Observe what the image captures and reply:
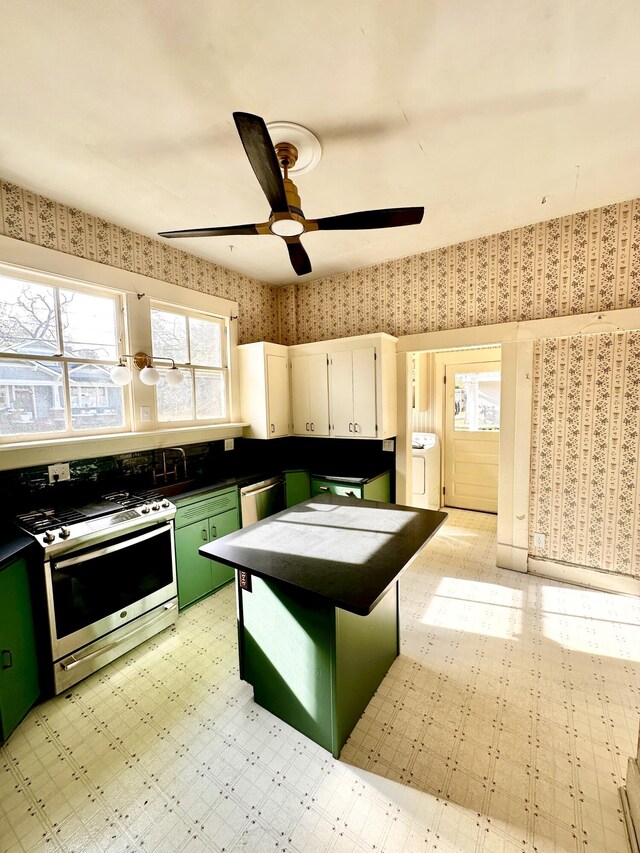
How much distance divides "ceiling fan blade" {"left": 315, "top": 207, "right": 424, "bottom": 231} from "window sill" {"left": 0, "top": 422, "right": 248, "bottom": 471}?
2108mm

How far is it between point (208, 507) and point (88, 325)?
5.37ft

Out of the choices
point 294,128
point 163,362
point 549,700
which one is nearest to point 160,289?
point 163,362

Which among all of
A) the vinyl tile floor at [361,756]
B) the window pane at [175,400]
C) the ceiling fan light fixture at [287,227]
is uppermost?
the ceiling fan light fixture at [287,227]

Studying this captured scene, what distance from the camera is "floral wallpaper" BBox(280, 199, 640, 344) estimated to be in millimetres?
2641

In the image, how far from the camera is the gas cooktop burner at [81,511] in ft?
6.55

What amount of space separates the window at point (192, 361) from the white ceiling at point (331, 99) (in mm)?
873

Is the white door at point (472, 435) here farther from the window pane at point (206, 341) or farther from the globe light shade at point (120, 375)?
the globe light shade at point (120, 375)

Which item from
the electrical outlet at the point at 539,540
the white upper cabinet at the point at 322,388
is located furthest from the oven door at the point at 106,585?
the electrical outlet at the point at 539,540

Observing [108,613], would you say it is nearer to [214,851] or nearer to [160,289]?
[214,851]

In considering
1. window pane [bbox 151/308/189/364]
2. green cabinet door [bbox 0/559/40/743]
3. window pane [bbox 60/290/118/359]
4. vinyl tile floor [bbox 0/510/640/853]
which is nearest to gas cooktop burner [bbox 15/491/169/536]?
green cabinet door [bbox 0/559/40/743]

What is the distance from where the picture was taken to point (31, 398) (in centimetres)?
232

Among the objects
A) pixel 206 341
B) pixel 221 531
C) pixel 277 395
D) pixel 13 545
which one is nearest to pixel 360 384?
pixel 277 395

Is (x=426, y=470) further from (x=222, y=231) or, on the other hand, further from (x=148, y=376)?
(x=222, y=231)

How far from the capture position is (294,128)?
1.74 metres
